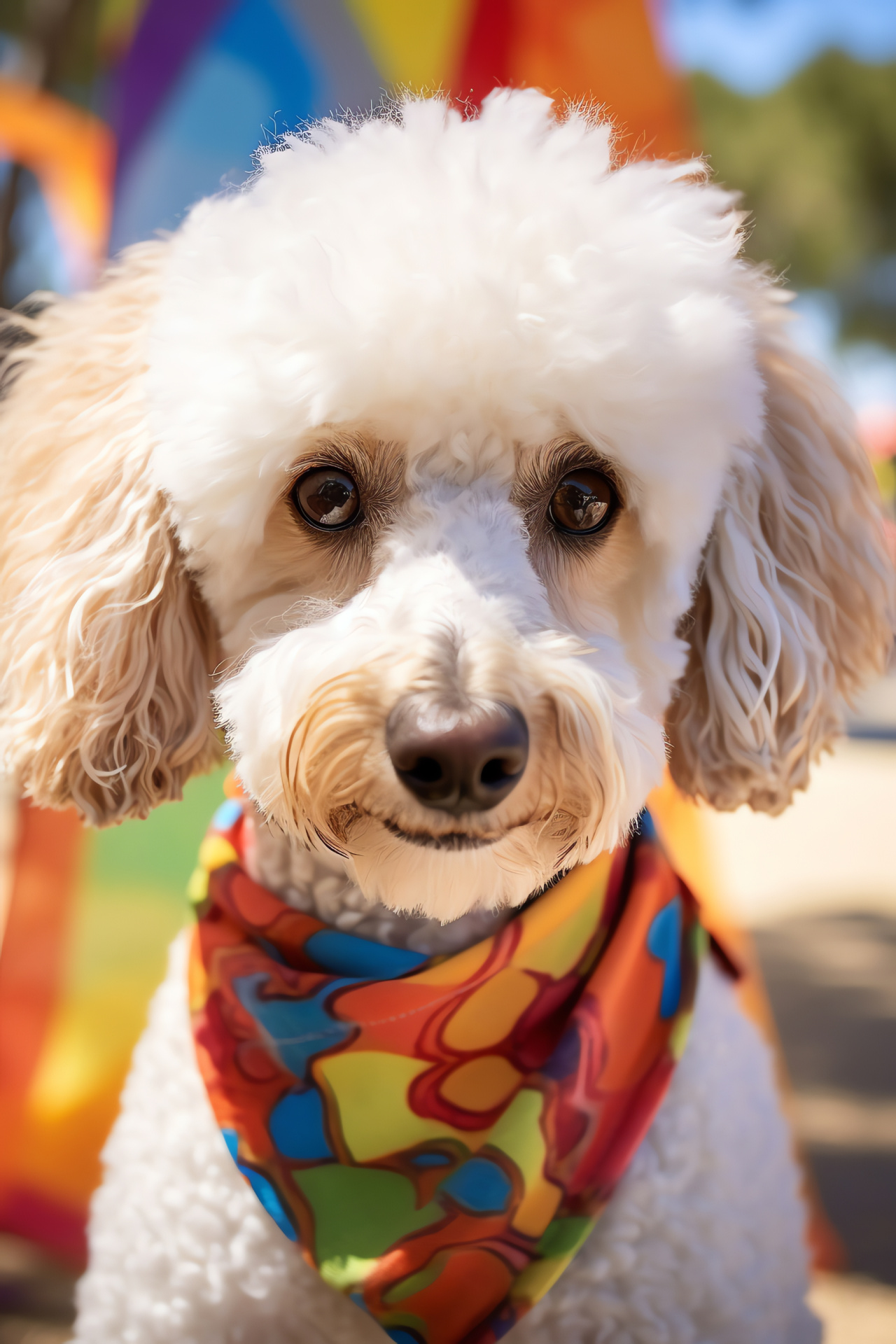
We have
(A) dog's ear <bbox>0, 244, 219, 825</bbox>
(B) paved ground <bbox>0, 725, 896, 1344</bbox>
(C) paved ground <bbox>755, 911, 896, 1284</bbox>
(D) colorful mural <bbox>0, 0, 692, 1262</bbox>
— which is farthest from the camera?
(C) paved ground <bbox>755, 911, 896, 1284</bbox>

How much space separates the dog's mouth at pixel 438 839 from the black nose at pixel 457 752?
1.9 inches

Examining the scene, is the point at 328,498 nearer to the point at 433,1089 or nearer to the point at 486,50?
the point at 433,1089

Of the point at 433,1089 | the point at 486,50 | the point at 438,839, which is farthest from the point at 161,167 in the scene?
the point at 433,1089

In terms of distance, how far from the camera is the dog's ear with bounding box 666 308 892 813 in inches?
54.1

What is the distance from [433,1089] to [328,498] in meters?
Result: 0.76

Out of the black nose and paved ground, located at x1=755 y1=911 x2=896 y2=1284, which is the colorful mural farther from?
paved ground, located at x1=755 y1=911 x2=896 y2=1284

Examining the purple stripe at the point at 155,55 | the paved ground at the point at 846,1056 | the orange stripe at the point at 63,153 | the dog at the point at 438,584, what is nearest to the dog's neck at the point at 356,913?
the dog at the point at 438,584

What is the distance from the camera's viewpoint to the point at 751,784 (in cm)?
142

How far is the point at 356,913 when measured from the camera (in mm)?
1354

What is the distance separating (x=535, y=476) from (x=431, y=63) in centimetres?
167

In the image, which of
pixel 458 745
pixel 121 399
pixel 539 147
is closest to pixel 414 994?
pixel 458 745

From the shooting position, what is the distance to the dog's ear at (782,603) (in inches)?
54.1

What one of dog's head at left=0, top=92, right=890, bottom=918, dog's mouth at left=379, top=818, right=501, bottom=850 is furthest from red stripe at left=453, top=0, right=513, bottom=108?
dog's mouth at left=379, top=818, right=501, bottom=850

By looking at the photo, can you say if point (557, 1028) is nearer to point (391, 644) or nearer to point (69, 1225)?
point (391, 644)
